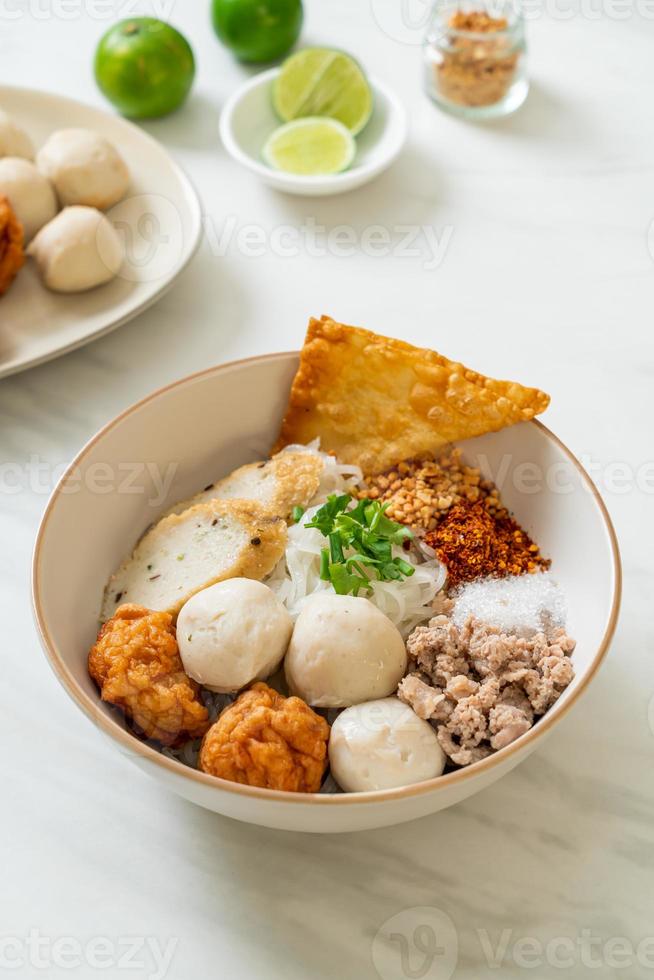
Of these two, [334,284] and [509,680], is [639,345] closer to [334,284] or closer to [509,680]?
[334,284]

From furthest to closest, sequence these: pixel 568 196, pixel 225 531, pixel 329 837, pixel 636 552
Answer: pixel 568 196 < pixel 636 552 < pixel 225 531 < pixel 329 837

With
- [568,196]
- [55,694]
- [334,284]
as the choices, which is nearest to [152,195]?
[334,284]

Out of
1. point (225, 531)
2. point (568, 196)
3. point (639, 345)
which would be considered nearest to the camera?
point (225, 531)

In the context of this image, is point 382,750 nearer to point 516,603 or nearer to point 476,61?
point 516,603

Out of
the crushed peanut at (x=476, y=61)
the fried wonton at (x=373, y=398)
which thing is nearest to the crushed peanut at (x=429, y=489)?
the fried wonton at (x=373, y=398)

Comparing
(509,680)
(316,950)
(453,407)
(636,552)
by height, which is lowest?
(316,950)

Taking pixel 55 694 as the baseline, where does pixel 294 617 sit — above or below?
above
